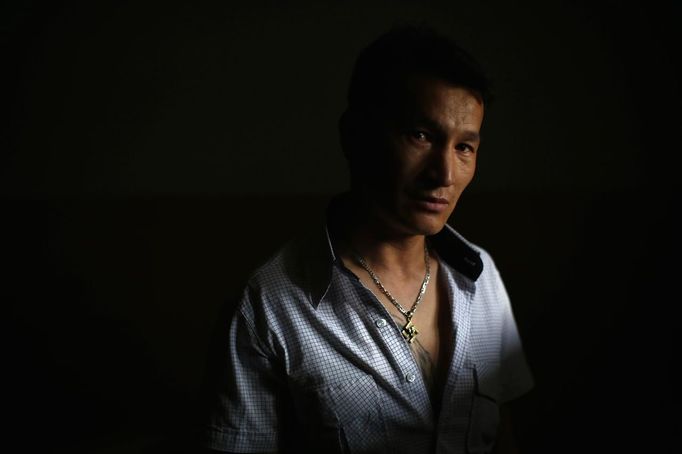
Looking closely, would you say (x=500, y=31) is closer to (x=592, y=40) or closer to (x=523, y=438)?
(x=592, y=40)

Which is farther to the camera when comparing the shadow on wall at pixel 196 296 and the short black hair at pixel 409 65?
the shadow on wall at pixel 196 296

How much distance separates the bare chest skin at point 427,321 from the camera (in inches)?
35.5

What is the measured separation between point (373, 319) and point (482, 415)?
1.02ft

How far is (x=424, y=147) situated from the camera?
82cm

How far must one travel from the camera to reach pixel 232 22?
5.48 ft

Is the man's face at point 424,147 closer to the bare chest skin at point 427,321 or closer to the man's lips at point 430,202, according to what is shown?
the man's lips at point 430,202

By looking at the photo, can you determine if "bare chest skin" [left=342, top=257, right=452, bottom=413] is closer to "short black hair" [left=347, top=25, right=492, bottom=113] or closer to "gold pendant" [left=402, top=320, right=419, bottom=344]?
"gold pendant" [left=402, top=320, right=419, bottom=344]

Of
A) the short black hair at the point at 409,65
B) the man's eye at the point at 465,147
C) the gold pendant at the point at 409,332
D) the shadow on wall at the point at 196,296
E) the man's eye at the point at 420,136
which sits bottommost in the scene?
the shadow on wall at the point at 196,296

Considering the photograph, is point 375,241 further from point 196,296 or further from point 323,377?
point 196,296

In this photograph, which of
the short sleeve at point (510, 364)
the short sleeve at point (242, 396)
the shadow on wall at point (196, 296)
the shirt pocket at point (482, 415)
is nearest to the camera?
the short sleeve at point (242, 396)

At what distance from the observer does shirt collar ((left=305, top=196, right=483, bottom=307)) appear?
0.86 metres

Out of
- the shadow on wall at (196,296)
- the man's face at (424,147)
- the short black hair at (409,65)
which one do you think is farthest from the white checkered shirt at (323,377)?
the shadow on wall at (196,296)

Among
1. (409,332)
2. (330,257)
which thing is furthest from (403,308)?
(330,257)

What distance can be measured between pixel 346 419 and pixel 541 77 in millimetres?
1361
